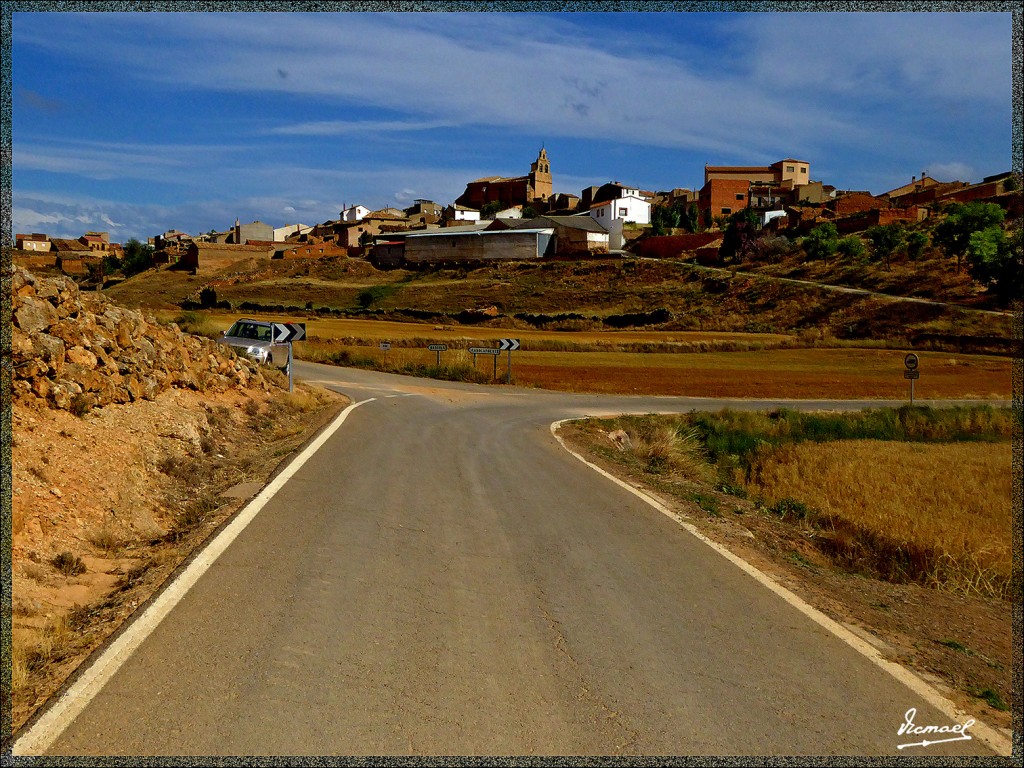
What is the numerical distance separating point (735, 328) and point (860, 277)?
15.4m

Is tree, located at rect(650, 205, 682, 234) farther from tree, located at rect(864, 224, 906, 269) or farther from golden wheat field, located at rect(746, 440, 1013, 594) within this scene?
golden wheat field, located at rect(746, 440, 1013, 594)

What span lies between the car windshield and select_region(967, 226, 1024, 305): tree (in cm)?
5418

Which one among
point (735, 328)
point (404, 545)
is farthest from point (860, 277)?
point (404, 545)

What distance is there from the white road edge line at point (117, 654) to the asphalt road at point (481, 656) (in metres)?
0.08

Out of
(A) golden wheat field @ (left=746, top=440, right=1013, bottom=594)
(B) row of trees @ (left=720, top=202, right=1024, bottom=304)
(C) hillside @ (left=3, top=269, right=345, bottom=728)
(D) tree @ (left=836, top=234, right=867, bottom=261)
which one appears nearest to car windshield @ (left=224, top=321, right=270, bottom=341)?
(C) hillside @ (left=3, top=269, right=345, bottom=728)

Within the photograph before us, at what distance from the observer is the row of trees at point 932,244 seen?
6281cm

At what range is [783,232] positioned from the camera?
10300cm

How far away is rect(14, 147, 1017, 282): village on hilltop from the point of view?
102312 mm

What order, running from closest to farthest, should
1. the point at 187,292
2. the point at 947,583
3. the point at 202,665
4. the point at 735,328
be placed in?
the point at 202,665
the point at 947,583
the point at 735,328
the point at 187,292

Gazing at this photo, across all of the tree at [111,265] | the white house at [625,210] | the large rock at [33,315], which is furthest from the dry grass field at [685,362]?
the tree at [111,265]

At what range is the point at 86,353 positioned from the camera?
11.6 metres

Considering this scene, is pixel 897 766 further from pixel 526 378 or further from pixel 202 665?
pixel 526 378

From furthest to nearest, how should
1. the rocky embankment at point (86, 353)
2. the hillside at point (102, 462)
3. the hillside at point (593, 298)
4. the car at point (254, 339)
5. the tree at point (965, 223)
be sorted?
the tree at point (965, 223)
the hillside at point (593, 298)
the car at point (254, 339)
the rocky embankment at point (86, 353)
the hillside at point (102, 462)

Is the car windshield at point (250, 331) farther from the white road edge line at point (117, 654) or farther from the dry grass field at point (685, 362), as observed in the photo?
the white road edge line at point (117, 654)
